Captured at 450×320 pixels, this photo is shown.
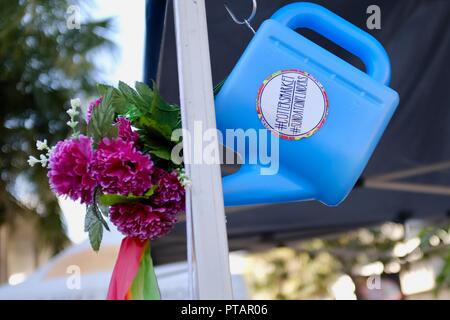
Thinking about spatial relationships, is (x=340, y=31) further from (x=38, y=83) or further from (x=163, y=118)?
(x=38, y=83)

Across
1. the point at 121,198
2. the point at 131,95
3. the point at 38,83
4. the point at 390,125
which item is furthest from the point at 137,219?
the point at 38,83

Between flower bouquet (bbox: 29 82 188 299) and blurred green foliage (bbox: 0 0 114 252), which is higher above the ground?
blurred green foliage (bbox: 0 0 114 252)

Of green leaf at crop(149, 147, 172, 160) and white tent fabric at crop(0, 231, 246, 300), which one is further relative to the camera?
white tent fabric at crop(0, 231, 246, 300)

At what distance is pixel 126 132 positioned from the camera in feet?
2.56

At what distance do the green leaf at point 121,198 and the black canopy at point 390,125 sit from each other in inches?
20.5

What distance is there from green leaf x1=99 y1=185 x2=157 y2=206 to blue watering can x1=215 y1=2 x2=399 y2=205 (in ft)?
0.39

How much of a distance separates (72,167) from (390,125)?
1324 millimetres

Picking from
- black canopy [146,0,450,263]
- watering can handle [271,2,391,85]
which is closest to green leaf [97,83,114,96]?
watering can handle [271,2,391,85]

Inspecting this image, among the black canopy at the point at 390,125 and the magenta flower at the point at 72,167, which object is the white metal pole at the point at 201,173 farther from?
the black canopy at the point at 390,125

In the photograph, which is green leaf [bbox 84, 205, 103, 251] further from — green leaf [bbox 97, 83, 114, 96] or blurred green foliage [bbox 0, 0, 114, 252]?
blurred green foliage [bbox 0, 0, 114, 252]

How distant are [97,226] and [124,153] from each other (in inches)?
4.1

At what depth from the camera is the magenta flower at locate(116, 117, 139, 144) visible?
2.55ft

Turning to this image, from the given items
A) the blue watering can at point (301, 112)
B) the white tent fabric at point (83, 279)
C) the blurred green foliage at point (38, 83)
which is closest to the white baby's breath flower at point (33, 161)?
the blue watering can at point (301, 112)
